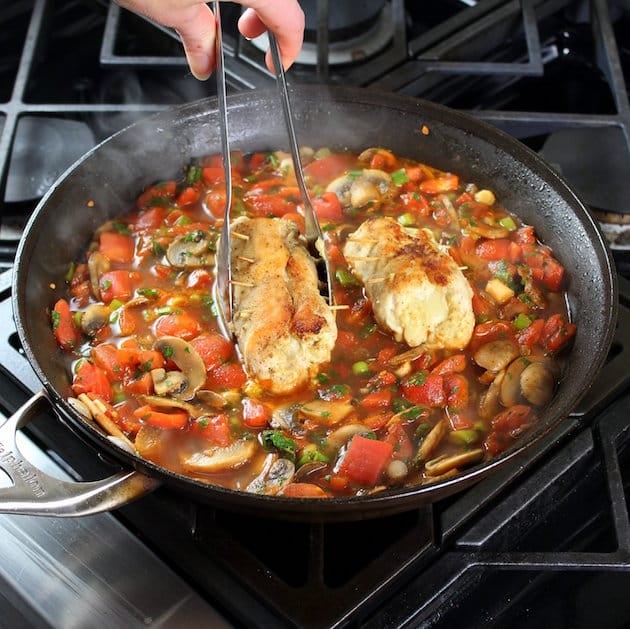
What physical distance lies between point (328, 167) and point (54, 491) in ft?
6.43

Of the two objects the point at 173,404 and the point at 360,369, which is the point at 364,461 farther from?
the point at 173,404

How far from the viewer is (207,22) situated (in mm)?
2285

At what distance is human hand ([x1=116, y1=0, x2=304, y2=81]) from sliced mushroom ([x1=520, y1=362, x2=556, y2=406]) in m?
1.31

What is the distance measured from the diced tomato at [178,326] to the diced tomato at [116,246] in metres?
0.40

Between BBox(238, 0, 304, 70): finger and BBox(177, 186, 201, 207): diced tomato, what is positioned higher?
BBox(238, 0, 304, 70): finger

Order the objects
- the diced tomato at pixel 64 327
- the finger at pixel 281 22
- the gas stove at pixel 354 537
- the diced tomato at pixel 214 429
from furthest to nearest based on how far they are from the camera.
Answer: the diced tomato at pixel 64 327
the diced tomato at pixel 214 429
the gas stove at pixel 354 537
the finger at pixel 281 22

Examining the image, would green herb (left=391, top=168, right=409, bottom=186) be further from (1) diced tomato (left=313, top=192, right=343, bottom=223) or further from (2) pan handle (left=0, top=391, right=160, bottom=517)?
(2) pan handle (left=0, top=391, right=160, bottom=517)

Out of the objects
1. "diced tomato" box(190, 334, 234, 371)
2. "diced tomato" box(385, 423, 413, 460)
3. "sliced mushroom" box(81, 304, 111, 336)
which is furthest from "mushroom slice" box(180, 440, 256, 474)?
"sliced mushroom" box(81, 304, 111, 336)

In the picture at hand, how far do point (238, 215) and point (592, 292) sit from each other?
1.44 metres

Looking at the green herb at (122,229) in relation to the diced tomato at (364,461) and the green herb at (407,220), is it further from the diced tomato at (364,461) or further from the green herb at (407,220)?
the diced tomato at (364,461)

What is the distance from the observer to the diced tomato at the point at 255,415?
2516mm

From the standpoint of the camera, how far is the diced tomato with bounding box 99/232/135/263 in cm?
306

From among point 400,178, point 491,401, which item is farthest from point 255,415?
point 400,178

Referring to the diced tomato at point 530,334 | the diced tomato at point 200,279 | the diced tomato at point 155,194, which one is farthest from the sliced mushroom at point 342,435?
the diced tomato at point 155,194
